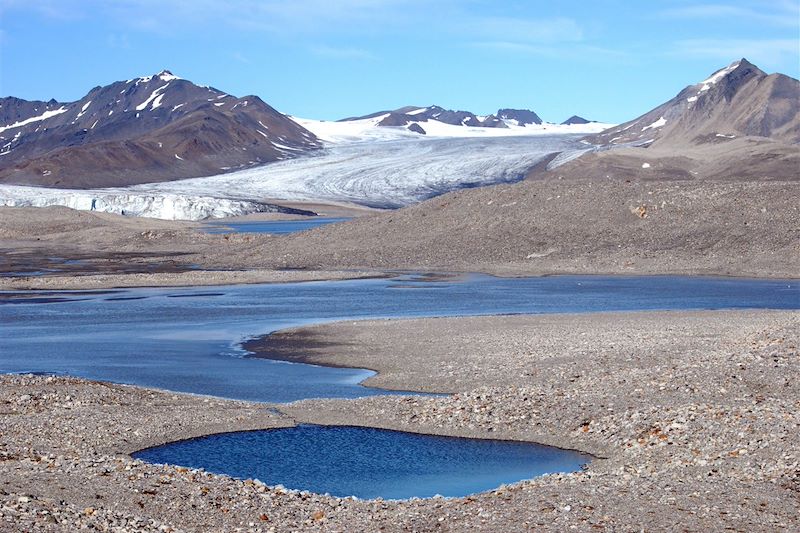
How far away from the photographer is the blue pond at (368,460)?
13.5 meters

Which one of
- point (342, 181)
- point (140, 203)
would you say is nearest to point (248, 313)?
point (140, 203)

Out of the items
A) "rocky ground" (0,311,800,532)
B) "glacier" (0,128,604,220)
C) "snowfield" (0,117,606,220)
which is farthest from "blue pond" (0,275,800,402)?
"snowfield" (0,117,606,220)

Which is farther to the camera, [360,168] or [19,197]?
[360,168]

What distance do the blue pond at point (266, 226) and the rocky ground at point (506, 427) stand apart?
58864mm

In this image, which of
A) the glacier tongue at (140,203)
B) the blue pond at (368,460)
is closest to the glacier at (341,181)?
the glacier tongue at (140,203)

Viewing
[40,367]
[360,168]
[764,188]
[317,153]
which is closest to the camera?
[40,367]

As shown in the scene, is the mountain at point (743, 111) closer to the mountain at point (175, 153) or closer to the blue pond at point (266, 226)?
the mountain at point (175, 153)

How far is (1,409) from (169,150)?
14298 cm

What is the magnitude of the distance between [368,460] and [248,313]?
61.7 feet

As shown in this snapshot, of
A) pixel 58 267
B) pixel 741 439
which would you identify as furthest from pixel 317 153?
pixel 741 439

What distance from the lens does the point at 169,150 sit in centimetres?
15625

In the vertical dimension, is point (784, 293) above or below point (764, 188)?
below

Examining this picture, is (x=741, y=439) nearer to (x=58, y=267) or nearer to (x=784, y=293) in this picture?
(x=784, y=293)

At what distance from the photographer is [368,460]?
14695 millimetres
